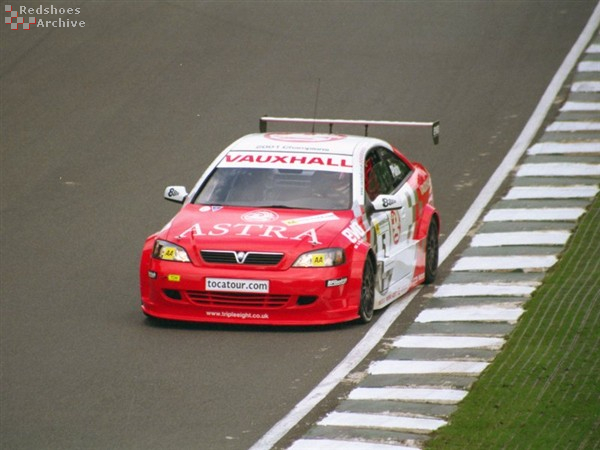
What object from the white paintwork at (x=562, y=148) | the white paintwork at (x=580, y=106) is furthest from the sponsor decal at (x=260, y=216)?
the white paintwork at (x=580, y=106)

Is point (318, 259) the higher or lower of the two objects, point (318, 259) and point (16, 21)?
the lower

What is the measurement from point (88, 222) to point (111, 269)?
6.04 feet

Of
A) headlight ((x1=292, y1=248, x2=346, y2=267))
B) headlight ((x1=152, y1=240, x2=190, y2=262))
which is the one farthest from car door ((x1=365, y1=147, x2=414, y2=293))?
headlight ((x1=152, y1=240, x2=190, y2=262))

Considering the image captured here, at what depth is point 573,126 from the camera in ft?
66.1

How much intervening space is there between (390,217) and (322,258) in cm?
147

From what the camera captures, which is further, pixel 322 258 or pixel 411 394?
pixel 322 258

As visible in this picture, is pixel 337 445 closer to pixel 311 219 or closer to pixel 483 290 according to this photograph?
pixel 311 219

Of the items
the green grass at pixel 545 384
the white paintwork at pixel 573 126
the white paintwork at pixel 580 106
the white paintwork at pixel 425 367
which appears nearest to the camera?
the green grass at pixel 545 384

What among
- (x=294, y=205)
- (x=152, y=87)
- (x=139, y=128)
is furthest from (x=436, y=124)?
(x=152, y=87)

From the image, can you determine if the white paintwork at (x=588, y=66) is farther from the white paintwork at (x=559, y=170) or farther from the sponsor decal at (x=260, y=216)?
the sponsor decal at (x=260, y=216)

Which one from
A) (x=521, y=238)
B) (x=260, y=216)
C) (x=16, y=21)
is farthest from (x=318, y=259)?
(x=16, y=21)

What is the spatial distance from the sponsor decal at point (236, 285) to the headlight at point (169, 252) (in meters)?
0.31

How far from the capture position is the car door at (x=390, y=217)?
13.1 metres

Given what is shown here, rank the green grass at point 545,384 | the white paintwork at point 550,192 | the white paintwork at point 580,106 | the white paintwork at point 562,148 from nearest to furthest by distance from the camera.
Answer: the green grass at point 545,384, the white paintwork at point 550,192, the white paintwork at point 562,148, the white paintwork at point 580,106
